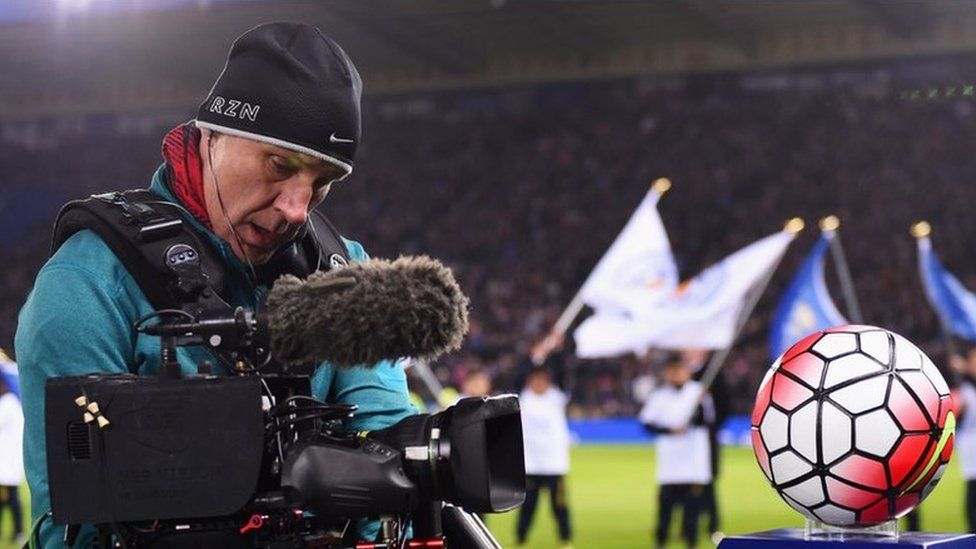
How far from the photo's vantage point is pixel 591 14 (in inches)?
925

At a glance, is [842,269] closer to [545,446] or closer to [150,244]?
[545,446]

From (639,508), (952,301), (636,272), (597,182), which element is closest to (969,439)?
(952,301)

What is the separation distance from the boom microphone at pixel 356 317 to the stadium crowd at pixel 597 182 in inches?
882

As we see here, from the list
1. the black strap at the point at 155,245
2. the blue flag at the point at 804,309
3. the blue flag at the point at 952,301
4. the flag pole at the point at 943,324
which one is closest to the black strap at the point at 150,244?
the black strap at the point at 155,245

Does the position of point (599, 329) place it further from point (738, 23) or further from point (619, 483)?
point (738, 23)

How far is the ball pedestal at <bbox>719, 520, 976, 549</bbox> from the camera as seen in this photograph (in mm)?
2119

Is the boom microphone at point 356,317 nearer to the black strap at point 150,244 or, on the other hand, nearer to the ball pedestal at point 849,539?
the black strap at point 150,244

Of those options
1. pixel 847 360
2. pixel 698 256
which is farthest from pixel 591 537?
pixel 698 256

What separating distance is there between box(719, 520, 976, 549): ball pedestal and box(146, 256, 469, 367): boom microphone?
86 cm

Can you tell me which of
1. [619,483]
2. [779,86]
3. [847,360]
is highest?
[779,86]

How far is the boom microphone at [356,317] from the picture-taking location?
57.9 inches

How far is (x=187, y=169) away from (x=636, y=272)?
32.0ft

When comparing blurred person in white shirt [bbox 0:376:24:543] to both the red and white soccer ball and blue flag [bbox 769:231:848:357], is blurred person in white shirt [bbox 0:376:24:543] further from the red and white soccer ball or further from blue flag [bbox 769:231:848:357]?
the red and white soccer ball

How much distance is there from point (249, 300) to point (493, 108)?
2730 centimetres
